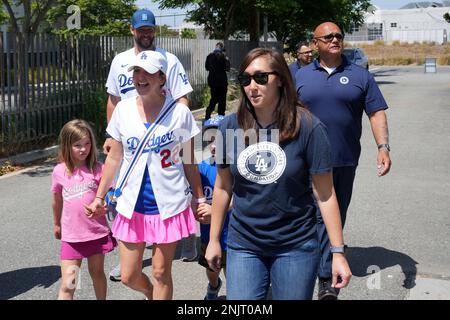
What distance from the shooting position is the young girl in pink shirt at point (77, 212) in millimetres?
4008

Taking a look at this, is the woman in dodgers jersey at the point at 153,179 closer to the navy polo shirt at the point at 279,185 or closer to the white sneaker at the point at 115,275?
the navy polo shirt at the point at 279,185

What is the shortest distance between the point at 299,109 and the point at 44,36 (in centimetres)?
891

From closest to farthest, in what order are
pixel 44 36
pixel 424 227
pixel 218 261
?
1. pixel 218 261
2. pixel 424 227
3. pixel 44 36

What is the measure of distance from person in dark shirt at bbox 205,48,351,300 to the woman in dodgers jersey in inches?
28.3

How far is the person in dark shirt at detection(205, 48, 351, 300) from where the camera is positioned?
9.62 feet

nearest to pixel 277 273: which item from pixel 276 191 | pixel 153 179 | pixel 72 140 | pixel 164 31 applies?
pixel 276 191

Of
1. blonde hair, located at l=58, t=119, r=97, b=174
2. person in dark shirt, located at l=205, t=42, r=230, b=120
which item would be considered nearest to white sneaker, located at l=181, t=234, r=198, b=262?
blonde hair, located at l=58, t=119, r=97, b=174

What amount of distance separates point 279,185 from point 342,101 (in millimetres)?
1933

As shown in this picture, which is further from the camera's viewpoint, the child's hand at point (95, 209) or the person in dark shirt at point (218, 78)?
the person in dark shirt at point (218, 78)

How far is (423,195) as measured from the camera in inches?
313

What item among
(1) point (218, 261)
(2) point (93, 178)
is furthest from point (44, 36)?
(1) point (218, 261)

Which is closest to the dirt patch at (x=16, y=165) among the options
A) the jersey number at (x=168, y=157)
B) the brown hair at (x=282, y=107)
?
the jersey number at (x=168, y=157)

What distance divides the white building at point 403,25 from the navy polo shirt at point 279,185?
3683 inches
